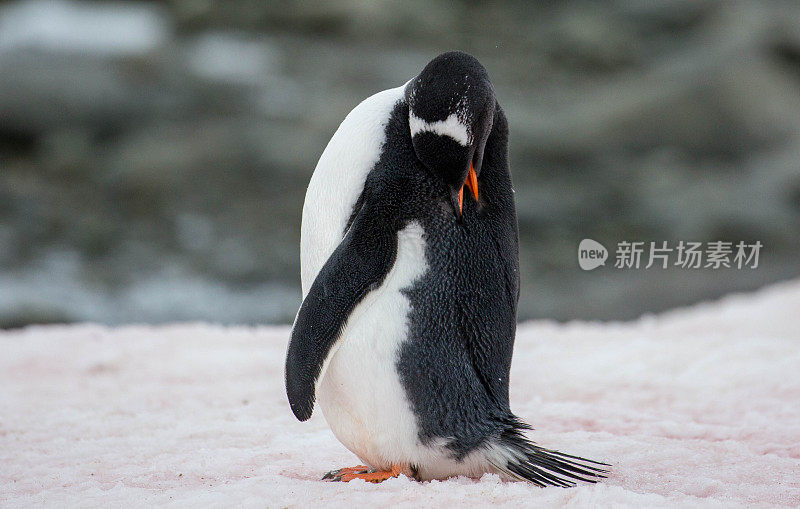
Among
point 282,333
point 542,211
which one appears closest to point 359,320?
point 282,333

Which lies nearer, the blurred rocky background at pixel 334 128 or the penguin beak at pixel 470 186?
the penguin beak at pixel 470 186

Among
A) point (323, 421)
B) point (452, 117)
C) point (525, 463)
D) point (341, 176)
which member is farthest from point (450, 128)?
point (323, 421)

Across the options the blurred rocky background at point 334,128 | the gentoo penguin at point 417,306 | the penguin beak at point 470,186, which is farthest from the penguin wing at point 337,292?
the blurred rocky background at point 334,128

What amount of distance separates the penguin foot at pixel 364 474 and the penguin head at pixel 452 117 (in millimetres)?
402

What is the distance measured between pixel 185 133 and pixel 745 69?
12.5 ft

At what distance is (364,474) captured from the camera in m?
1.25

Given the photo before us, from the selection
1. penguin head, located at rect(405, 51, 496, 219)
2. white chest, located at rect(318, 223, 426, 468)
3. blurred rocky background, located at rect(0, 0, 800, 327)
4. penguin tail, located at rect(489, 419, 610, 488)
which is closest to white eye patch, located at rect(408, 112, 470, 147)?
penguin head, located at rect(405, 51, 496, 219)

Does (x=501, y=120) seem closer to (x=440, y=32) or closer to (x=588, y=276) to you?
(x=588, y=276)

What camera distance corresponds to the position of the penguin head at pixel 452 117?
1.14 metres

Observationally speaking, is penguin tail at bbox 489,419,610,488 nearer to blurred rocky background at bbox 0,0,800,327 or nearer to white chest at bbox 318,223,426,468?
white chest at bbox 318,223,426,468

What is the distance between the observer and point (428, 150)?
3.89 ft

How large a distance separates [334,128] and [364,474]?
4306mm

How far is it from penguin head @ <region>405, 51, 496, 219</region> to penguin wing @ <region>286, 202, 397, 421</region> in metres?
0.12

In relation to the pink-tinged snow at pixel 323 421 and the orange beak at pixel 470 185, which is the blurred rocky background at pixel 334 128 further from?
the orange beak at pixel 470 185
